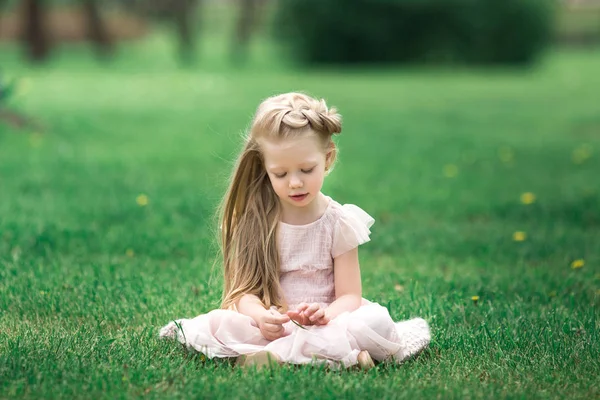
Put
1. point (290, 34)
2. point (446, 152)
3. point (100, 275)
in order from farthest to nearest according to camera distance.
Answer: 1. point (290, 34)
2. point (446, 152)
3. point (100, 275)

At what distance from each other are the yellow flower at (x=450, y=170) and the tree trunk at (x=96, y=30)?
2843cm

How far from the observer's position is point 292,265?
4.03m

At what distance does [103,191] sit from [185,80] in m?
13.1

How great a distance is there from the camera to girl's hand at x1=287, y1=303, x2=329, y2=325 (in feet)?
12.2

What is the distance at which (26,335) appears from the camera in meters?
4.10

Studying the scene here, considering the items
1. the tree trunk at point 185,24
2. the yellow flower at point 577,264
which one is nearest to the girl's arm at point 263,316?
the yellow flower at point 577,264

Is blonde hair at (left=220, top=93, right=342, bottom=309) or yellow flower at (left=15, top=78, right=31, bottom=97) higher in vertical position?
blonde hair at (left=220, top=93, right=342, bottom=309)

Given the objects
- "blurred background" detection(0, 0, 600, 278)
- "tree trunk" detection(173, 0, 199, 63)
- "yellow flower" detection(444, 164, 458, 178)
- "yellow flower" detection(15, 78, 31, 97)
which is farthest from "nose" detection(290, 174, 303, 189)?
"tree trunk" detection(173, 0, 199, 63)

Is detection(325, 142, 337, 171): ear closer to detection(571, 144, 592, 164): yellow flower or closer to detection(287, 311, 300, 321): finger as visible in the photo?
detection(287, 311, 300, 321): finger

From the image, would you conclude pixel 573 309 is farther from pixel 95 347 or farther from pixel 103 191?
pixel 103 191

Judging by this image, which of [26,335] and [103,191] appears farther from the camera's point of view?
[103,191]

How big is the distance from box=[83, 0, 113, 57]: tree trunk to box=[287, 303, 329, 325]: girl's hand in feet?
111

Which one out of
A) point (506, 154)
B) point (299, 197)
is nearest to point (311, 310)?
point (299, 197)

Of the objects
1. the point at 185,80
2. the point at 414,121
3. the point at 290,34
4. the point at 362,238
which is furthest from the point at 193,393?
the point at 290,34
